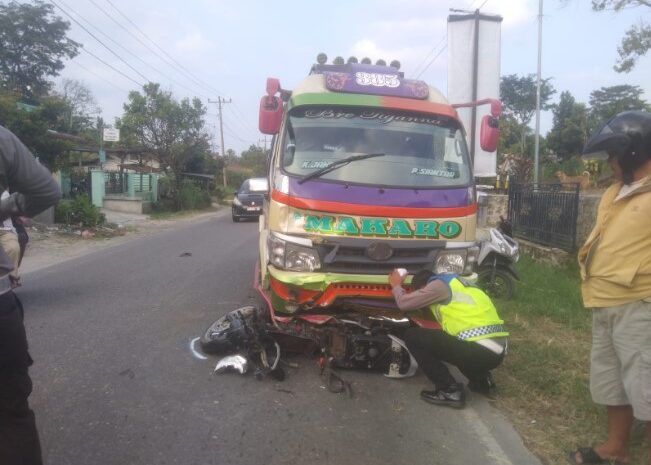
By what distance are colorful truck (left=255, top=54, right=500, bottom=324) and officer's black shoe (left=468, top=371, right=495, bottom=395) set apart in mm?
861

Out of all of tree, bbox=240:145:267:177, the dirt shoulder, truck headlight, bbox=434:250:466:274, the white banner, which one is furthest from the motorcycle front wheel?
tree, bbox=240:145:267:177

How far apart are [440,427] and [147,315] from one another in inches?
147

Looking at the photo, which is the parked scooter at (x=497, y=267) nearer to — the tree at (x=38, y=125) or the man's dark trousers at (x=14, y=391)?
the man's dark trousers at (x=14, y=391)

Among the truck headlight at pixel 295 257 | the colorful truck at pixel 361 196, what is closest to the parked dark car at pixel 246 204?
the colorful truck at pixel 361 196

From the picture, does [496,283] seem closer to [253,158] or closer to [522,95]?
[522,95]

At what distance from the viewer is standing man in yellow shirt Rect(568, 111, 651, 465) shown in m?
2.84

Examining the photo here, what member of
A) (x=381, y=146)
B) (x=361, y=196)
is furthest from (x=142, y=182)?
(x=361, y=196)

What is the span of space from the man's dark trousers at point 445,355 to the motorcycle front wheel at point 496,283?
3277 mm

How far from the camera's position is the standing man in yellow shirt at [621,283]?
112 inches

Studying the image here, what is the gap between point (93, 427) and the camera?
134 inches

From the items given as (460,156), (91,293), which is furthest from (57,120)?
(460,156)

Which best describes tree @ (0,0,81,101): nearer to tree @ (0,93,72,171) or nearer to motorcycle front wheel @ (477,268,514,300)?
tree @ (0,93,72,171)

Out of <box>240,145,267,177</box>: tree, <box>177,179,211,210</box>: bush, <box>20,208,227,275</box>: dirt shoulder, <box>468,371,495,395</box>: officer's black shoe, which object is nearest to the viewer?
<box>468,371,495,395</box>: officer's black shoe

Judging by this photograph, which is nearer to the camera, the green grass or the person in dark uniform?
the person in dark uniform
